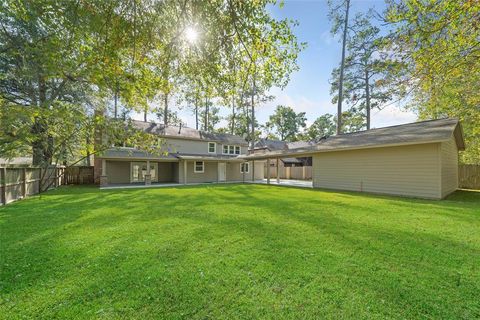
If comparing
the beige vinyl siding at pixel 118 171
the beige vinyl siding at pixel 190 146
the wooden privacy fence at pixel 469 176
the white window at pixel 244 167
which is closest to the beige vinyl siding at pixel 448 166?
the wooden privacy fence at pixel 469 176

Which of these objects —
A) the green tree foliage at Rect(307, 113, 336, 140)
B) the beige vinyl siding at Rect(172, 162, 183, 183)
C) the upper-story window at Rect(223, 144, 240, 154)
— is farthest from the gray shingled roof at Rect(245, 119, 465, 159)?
the green tree foliage at Rect(307, 113, 336, 140)

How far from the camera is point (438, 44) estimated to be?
14.5 feet

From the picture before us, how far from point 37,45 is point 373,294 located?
7716 mm

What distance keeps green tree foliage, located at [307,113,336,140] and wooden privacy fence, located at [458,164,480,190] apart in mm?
30581

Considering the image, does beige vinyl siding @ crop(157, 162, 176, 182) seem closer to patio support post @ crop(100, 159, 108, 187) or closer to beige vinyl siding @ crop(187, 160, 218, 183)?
beige vinyl siding @ crop(187, 160, 218, 183)

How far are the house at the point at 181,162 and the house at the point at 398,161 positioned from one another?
8936 millimetres

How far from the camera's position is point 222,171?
21.1m

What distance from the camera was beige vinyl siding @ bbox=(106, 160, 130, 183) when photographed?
16.6m

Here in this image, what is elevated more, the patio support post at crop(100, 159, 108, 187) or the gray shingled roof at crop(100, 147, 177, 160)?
the gray shingled roof at crop(100, 147, 177, 160)

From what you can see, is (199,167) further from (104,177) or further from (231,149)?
(104,177)

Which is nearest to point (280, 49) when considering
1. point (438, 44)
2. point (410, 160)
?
point (438, 44)

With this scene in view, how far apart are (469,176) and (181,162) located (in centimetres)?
1972

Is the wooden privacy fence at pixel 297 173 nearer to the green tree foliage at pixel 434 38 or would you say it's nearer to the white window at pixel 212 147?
the white window at pixel 212 147

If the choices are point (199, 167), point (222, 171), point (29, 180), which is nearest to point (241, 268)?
point (29, 180)
